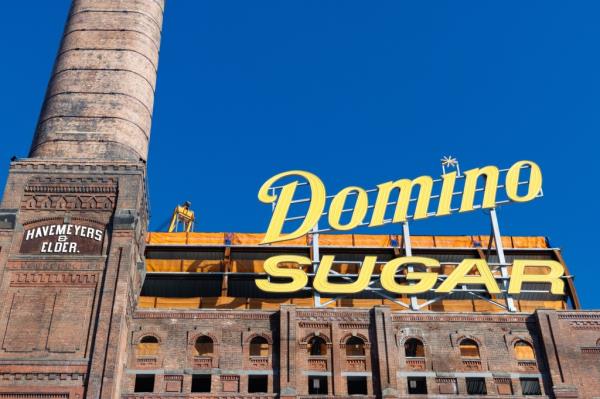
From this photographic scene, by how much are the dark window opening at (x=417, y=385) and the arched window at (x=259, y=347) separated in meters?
7.58

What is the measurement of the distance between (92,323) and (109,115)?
46.3ft

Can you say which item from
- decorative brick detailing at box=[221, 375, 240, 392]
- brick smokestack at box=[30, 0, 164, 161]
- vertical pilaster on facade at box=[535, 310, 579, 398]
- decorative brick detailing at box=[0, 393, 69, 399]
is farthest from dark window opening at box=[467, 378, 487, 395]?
brick smokestack at box=[30, 0, 164, 161]

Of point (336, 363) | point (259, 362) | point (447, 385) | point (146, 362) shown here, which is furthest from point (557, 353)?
point (146, 362)

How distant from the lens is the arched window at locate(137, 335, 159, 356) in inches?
1549

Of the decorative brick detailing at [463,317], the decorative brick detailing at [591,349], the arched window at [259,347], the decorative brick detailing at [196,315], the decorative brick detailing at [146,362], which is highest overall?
the decorative brick detailing at [196,315]

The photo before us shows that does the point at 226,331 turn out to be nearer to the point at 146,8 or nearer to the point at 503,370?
the point at 503,370

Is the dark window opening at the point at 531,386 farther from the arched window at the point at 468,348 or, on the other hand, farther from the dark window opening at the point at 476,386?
the arched window at the point at 468,348

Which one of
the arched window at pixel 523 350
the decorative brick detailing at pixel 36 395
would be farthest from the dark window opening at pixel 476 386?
the decorative brick detailing at pixel 36 395

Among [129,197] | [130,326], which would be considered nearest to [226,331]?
[130,326]

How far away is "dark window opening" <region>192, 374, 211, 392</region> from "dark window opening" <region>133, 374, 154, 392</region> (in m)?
2.14

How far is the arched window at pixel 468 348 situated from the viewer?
1593 inches

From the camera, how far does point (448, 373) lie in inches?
1543

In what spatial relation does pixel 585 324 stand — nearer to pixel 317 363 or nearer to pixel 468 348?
pixel 468 348

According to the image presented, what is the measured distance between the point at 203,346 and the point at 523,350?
17.2m
